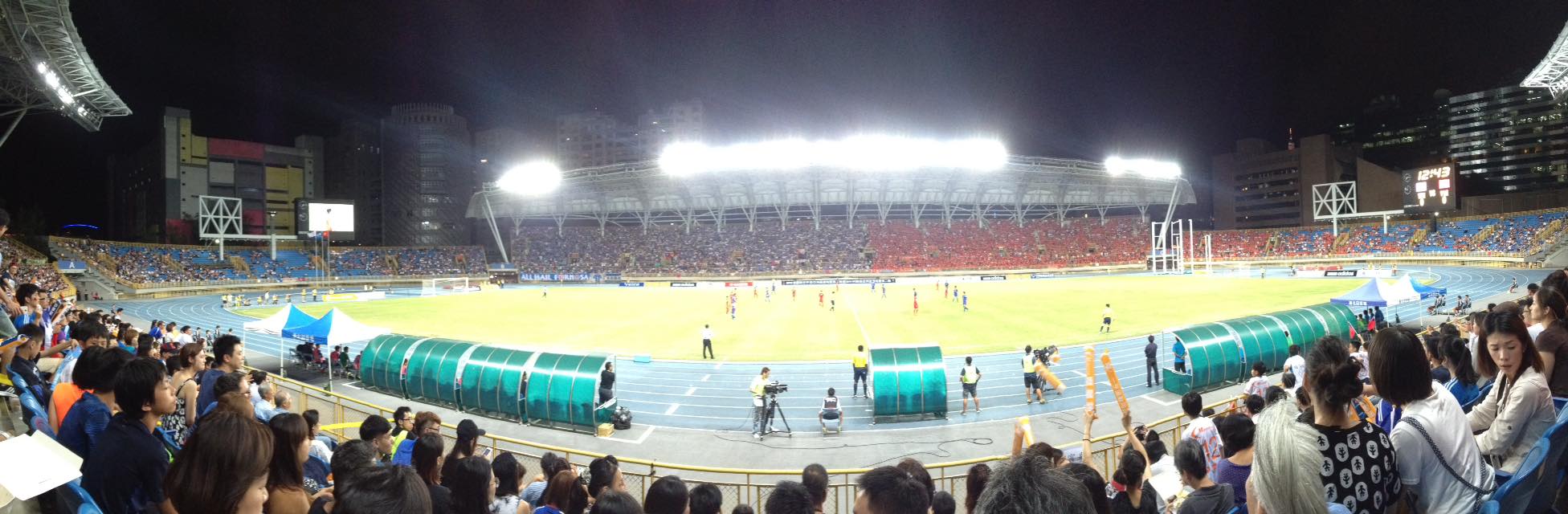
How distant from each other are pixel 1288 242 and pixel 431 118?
116103 millimetres

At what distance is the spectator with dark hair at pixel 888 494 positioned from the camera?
2.92 m

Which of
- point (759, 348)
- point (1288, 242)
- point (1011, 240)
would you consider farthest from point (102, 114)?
point (1288, 242)

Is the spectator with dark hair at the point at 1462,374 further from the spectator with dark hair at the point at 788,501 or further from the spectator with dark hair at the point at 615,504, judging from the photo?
the spectator with dark hair at the point at 615,504

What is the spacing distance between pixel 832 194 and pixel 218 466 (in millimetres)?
67618

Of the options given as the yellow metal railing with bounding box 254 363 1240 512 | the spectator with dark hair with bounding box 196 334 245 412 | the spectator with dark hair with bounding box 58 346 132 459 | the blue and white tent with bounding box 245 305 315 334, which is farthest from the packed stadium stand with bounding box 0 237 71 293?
the spectator with dark hair with bounding box 58 346 132 459

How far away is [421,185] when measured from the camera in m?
88.7

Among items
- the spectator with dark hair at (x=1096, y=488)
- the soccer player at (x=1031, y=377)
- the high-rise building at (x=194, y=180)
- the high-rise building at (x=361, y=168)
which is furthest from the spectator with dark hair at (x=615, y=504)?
the high-rise building at (x=361, y=168)

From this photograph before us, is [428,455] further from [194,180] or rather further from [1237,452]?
[194,180]

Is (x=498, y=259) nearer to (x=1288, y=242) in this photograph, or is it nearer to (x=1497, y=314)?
(x=1497, y=314)

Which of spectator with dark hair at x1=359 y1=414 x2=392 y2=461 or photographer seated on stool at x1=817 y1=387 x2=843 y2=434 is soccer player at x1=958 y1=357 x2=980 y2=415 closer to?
photographer seated on stool at x1=817 y1=387 x2=843 y2=434

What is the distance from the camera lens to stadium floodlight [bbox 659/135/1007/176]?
53.7 metres

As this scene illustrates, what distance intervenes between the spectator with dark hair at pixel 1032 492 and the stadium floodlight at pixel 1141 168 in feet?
225

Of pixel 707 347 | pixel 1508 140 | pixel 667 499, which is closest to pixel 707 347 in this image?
pixel 707 347

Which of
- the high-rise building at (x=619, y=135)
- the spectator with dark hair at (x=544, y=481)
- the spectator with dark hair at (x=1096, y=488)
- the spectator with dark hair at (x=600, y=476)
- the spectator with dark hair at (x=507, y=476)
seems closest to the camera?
the spectator with dark hair at (x=1096, y=488)
